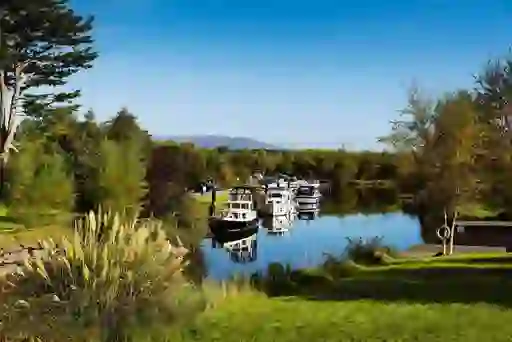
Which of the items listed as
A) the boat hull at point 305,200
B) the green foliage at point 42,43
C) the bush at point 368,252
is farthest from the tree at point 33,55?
the boat hull at point 305,200

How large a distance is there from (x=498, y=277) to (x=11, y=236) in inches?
450

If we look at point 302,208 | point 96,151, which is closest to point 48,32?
point 96,151

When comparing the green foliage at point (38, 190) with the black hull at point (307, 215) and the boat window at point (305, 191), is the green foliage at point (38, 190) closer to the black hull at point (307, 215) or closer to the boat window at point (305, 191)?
the black hull at point (307, 215)

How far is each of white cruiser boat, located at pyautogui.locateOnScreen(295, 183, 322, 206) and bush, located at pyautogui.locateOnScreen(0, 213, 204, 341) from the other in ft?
113

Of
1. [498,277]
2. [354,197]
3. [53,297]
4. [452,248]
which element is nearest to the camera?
[53,297]

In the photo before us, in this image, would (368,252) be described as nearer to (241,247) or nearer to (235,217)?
(241,247)

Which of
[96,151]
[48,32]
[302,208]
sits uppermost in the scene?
[48,32]

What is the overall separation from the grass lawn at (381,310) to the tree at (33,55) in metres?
12.4

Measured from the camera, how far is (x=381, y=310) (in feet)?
23.7

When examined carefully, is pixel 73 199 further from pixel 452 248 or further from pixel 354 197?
pixel 354 197

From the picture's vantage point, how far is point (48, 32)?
66.6ft

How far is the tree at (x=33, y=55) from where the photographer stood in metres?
19.8

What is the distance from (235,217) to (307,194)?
1499 centimetres

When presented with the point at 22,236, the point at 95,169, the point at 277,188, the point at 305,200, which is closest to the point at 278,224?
the point at 277,188
